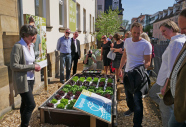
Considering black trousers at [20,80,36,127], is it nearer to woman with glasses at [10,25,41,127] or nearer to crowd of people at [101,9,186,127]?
woman with glasses at [10,25,41,127]

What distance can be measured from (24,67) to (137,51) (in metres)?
2.10

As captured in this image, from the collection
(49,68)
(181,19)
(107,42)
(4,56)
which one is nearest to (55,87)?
(49,68)

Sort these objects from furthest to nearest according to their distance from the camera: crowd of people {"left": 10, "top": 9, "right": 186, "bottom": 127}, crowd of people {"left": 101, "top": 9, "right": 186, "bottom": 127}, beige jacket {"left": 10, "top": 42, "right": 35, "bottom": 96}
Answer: beige jacket {"left": 10, "top": 42, "right": 35, "bottom": 96}, crowd of people {"left": 10, "top": 9, "right": 186, "bottom": 127}, crowd of people {"left": 101, "top": 9, "right": 186, "bottom": 127}

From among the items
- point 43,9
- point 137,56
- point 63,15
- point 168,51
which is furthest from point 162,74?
point 63,15

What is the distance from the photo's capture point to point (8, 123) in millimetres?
3699

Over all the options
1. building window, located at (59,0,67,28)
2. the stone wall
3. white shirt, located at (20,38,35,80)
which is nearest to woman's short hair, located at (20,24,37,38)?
white shirt, located at (20,38,35,80)

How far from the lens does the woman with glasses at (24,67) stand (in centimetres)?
277

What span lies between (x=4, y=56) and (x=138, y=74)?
3168mm

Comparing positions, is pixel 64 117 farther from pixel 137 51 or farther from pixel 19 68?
pixel 137 51

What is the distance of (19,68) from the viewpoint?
8.98ft

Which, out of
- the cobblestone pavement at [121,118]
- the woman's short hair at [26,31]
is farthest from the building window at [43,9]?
the woman's short hair at [26,31]

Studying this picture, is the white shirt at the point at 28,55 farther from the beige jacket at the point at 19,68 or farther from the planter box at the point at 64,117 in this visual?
the planter box at the point at 64,117

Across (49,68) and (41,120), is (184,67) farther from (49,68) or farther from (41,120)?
(49,68)

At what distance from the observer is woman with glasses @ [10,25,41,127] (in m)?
2.77
